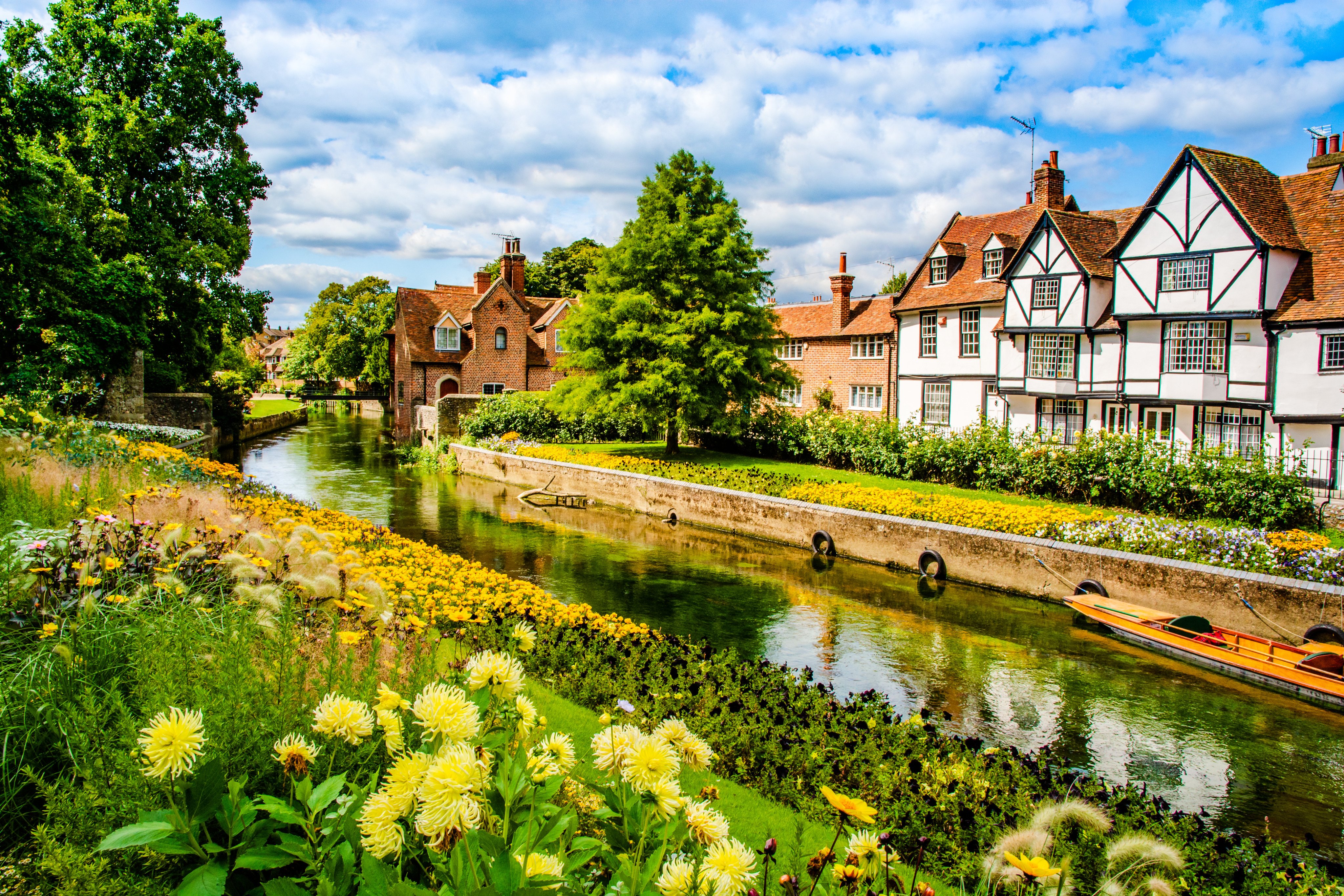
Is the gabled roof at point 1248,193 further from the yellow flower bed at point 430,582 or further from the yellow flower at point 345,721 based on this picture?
the yellow flower at point 345,721

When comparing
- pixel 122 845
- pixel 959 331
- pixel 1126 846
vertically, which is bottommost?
pixel 1126 846

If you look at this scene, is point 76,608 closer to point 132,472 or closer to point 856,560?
point 132,472

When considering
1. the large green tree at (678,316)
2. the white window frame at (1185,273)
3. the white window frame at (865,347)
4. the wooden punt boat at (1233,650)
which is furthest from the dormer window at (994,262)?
the wooden punt boat at (1233,650)

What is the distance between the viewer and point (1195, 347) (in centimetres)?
2684

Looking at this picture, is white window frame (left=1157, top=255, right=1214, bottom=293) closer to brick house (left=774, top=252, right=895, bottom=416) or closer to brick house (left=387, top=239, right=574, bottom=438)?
brick house (left=774, top=252, right=895, bottom=416)

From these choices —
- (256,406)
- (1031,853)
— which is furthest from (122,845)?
(256,406)

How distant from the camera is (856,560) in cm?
2091

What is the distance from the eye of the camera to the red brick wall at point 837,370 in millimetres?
40750

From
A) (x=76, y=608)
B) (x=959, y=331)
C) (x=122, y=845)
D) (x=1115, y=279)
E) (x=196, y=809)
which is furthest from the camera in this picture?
(x=959, y=331)

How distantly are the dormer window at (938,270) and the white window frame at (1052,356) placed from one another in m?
6.51

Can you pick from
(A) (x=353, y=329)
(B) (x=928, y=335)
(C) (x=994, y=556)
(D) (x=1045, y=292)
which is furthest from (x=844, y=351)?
(A) (x=353, y=329)

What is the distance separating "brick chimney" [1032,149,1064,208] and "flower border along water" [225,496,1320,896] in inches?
1233

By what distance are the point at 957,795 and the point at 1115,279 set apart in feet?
91.6

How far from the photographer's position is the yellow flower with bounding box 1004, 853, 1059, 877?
7.14ft
